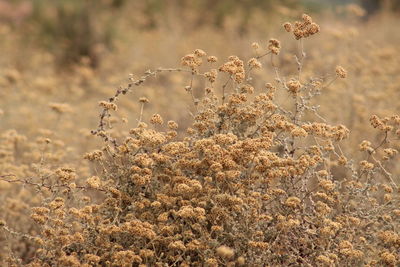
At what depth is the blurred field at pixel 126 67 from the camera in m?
4.36

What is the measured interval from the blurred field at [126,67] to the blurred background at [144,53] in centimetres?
2

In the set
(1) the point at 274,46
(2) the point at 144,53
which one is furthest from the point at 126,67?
(1) the point at 274,46

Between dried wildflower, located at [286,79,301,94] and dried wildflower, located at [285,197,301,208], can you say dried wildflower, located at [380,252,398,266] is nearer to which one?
dried wildflower, located at [285,197,301,208]

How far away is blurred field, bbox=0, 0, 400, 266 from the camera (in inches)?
172

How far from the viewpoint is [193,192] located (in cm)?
286

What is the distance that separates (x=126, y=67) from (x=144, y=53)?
50cm

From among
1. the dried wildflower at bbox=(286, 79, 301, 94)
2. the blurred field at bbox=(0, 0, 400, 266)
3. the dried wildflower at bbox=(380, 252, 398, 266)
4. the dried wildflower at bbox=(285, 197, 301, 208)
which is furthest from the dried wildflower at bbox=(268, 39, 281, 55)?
the dried wildflower at bbox=(380, 252, 398, 266)

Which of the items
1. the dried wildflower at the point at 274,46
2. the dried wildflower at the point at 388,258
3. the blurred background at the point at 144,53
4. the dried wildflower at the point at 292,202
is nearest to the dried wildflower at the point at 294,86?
the dried wildflower at the point at 274,46

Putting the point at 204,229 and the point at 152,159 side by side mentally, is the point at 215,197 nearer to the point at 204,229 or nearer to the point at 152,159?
the point at 204,229

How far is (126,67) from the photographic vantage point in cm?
856

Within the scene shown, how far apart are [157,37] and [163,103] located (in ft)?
11.3

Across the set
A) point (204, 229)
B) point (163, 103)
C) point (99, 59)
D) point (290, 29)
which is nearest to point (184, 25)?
point (99, 59)

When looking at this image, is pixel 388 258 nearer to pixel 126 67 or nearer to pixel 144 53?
pixel 126 67

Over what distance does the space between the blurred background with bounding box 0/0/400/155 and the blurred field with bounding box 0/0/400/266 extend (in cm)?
2
